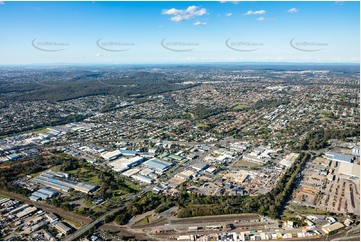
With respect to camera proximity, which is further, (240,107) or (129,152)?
(240,107)

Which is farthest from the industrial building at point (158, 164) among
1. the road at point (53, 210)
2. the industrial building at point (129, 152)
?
the road at point (53, 210)

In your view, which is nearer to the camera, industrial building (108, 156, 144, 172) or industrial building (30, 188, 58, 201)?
industrial building (30, 188, 58, 201)

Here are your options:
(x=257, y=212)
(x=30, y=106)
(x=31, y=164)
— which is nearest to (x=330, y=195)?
(x=257, y=212)

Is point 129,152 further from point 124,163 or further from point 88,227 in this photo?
point 88,227

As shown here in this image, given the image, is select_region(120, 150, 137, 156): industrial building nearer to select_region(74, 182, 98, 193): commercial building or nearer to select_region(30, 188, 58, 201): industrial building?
select_region(74, 182, 98, 193): commercial building

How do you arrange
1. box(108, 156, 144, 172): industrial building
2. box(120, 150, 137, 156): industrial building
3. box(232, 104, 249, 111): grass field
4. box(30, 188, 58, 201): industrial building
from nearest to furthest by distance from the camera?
1. box(30, 188, 58, 201): industrial building
2. box(108, 156, 144, 172): industrial building
3. box(120, 150, 137, 156): industrial building
4. box(232, 104, 249, 111): grass field

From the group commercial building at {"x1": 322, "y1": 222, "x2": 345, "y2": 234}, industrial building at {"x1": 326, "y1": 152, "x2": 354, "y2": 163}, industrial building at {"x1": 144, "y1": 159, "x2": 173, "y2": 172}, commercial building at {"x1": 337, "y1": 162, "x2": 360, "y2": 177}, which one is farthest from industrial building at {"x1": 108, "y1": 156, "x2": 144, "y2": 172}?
industrial building at {"x1": 326, "y1": 152, "x2": 354, "y2": 163}

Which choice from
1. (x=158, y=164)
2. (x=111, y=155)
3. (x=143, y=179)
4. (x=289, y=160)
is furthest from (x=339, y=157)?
(x=111, y=155)
